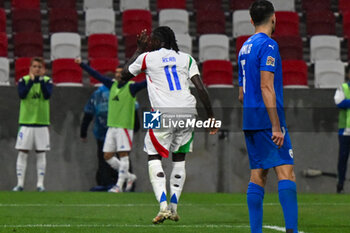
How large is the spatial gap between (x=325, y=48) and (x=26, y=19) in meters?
6.11

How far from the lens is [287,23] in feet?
53.9

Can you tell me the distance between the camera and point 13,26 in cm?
1619

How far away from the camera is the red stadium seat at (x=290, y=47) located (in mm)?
15727

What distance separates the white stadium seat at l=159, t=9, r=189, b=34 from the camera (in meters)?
16.1

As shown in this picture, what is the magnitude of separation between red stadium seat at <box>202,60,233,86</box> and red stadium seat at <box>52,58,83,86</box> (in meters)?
2.40

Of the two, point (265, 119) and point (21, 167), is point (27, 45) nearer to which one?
point (21, 167)

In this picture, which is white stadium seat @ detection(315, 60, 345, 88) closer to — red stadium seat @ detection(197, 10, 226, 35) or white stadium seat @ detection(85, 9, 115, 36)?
red stadium seat @ detection(197, 10, 226, 35)

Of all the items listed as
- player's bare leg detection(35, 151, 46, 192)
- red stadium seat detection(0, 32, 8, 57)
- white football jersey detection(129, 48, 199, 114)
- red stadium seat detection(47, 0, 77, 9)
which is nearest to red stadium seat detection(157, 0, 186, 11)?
red stadium seat detection(47, 0, 77, 9)

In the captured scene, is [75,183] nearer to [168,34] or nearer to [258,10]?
[168,34]

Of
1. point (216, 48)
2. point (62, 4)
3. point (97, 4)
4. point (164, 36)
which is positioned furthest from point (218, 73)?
point (164, 36)

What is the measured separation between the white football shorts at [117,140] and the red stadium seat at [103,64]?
256cm

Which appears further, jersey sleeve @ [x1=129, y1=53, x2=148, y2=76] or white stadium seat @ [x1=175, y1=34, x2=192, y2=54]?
white stadium seat @ [x1=175, y1=34, x2=192, y2=54]

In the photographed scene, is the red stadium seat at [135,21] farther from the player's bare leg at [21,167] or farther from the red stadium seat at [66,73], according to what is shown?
the player's bare leg at [21,167]

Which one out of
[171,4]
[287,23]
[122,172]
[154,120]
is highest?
[171,4]
